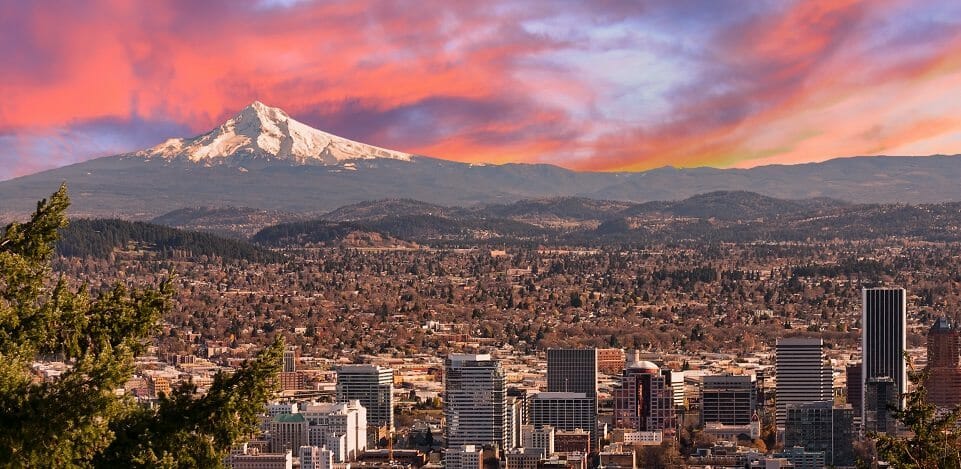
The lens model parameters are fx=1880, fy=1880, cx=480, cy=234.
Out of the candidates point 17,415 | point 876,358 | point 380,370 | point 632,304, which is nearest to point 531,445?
point 380,370

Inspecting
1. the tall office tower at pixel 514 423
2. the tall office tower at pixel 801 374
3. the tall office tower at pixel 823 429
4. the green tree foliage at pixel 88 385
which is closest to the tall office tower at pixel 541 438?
the tall office tower at pixel 514 423

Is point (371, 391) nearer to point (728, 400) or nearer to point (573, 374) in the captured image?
point (573, 374)

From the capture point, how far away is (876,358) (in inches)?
3642

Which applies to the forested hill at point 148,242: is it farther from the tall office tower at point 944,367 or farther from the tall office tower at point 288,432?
the tall office tower at point 288,432

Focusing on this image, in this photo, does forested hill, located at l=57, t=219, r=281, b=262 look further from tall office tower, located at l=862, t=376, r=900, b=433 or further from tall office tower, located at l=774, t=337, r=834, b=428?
tall office tower, located at l=862, t=376, r=900, b=433

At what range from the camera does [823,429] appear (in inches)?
2948

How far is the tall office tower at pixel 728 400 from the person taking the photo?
83.9 m

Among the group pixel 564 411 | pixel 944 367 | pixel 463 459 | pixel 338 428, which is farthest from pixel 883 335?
pixel 463 459

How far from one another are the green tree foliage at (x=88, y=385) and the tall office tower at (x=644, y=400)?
207ft

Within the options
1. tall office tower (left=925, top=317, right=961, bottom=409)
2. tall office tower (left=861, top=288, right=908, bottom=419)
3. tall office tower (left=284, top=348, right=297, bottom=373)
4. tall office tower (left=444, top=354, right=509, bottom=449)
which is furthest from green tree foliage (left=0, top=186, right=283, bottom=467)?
tall office tower (left=284, top=348, right=297, bottom=373)

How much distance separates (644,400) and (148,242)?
104 metres

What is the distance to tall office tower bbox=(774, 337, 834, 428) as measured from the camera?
87.9m

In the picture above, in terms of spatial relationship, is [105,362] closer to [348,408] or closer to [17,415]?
[17,415]

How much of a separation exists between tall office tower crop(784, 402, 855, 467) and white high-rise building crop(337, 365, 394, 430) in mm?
17423
